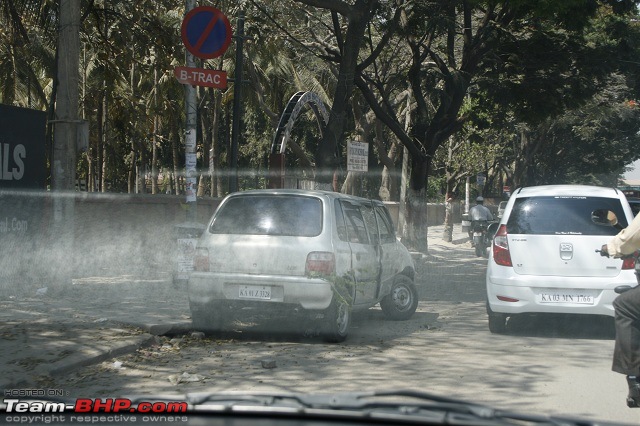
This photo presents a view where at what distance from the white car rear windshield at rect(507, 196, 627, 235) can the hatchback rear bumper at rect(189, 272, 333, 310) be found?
2546 millimetres

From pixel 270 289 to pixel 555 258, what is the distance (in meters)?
3.24

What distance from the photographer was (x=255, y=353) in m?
8.29

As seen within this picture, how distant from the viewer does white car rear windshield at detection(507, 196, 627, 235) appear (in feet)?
31.1

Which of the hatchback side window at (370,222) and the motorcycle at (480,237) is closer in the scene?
the hatchback side window at (370,222)

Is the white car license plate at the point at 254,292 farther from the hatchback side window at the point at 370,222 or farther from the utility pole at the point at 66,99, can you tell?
the utility pole at the point at 66,99

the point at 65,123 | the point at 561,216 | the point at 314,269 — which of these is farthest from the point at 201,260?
the point at 65,123

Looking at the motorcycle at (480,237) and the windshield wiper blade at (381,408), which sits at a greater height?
the windshield wiper blade at (381,408)

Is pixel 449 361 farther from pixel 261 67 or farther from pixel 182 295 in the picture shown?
pixel 261 67

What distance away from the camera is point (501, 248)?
9.70 metres

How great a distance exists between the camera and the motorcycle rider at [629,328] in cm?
578

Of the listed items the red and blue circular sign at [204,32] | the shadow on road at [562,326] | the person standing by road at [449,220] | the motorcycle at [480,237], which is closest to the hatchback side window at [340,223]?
the shadow on road at [562,326]

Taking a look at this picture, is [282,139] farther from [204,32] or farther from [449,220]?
[449,220]

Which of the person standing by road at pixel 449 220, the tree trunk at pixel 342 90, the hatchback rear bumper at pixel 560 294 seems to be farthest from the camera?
the person standing by road at pixel 449 220

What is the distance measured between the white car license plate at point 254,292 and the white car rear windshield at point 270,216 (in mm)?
607
